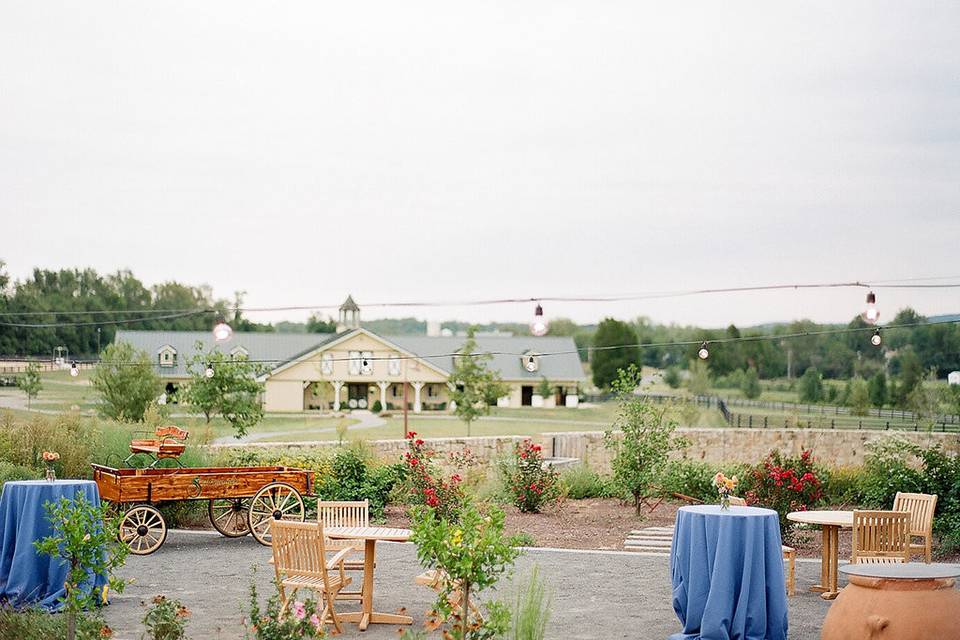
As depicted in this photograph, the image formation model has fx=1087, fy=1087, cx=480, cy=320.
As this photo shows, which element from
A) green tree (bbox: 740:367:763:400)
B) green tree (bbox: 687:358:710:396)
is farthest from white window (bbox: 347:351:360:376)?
green tree (bbox: 740:367:763:400)

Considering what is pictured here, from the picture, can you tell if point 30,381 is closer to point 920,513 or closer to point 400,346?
point 400,346

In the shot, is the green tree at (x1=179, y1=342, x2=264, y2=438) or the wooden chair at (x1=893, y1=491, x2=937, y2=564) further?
the green tree at (x1=179, y1=342, x2=264, y2=438)

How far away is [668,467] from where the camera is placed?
62.1 ft

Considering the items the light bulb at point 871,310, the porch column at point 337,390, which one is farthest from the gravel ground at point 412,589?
the porch column at point 337,390

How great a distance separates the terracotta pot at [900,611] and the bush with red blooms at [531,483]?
10.7 metres

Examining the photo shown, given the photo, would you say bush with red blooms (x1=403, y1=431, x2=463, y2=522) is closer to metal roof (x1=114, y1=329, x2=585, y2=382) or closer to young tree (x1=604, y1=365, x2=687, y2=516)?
young tree (x1=604, y1=365, x2=687, y2=516)

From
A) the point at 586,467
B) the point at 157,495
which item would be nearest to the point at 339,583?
the point at 157,495

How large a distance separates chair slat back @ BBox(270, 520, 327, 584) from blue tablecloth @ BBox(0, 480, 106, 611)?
1.98 meters

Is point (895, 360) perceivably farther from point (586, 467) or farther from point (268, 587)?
point (268, 587)

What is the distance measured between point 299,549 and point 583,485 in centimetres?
1159

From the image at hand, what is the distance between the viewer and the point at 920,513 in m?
12.1

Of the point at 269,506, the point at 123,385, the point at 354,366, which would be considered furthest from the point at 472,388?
the point at 269,506

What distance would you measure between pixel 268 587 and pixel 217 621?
5.49 ft

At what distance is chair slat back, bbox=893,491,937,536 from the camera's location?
39.0 feet
